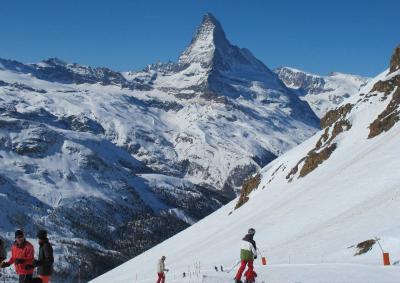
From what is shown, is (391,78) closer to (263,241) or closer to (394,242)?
(263,241)

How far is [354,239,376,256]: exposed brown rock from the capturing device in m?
28.7

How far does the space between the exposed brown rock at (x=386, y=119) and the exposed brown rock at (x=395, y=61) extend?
17.0 m

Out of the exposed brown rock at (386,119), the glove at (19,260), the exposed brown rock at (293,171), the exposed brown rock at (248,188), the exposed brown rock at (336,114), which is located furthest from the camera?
the exposed brown rock at (248,188)

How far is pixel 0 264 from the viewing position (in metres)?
19.0

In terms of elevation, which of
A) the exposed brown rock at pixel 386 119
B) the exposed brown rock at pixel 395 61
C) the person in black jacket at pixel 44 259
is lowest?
the person in black jacket at pixel 44 259

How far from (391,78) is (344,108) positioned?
10232 mm

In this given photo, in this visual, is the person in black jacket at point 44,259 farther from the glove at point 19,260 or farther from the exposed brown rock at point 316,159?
the exposed brown rock at point 316,159

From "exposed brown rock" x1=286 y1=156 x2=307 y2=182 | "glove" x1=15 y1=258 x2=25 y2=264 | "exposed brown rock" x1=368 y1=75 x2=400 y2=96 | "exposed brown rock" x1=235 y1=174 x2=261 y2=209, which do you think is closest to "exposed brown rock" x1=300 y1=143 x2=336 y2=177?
"exposed brown rock" x1=286 y1=156 x2=307 y2=182

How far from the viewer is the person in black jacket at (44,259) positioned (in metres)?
18.4

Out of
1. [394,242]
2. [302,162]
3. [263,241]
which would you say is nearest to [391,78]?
[302,162]

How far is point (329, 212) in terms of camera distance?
50.0m

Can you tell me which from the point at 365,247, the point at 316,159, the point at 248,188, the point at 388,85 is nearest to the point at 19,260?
the point at 365,247

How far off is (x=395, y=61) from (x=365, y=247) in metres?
74.3

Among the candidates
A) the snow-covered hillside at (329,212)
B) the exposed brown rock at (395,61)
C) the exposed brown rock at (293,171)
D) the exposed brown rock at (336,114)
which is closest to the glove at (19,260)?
the snow-covered hillside at (329,212)
